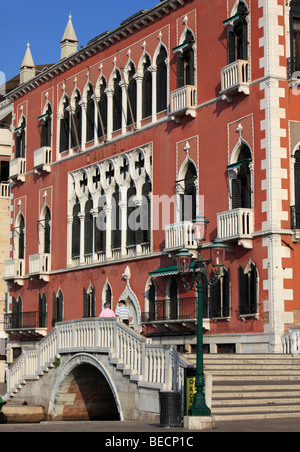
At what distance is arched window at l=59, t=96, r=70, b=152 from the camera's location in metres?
37.5

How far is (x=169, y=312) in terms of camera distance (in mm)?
29656

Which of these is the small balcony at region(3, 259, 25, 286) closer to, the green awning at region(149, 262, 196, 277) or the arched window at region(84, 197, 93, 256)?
the arched window at region(84, 197, 93, 256)

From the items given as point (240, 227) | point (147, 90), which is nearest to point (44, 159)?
point (147, 90)

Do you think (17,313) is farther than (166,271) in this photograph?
Yes

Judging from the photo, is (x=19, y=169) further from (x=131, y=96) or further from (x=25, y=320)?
(x=131, y=96)

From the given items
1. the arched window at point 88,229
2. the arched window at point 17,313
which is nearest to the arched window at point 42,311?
the arched window at point 17,313

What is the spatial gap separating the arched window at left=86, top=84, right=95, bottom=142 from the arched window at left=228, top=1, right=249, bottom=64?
9.01m

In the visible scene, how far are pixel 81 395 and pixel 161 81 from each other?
425 inches

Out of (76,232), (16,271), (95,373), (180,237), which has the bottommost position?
(95,373)

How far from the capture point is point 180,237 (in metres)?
28.6

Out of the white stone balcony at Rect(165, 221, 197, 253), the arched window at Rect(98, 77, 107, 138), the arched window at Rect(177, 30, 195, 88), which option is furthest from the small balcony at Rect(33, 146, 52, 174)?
the white stone balcony at Rect(165, 221, 197, 253)

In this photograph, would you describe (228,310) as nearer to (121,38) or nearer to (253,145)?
(253,145)

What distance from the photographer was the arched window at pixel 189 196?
1150 inches
